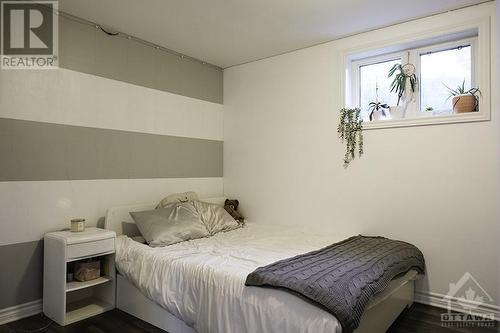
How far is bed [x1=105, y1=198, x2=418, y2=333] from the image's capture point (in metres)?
1.76

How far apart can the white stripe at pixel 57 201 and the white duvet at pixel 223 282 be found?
0.45 meters

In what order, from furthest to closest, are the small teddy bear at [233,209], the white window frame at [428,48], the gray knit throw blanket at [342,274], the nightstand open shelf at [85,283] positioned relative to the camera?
1. the small teddy bear at [233,209]
2. the white window frame at [428,48]
3. the nightstand open shelf at [85,283]
4. the gray knit throw blanket at [342,274]

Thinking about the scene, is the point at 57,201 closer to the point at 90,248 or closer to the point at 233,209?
the point at 90,248

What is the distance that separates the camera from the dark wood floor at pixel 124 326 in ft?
7.75

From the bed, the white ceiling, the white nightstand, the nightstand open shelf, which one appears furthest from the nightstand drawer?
the white ceiling

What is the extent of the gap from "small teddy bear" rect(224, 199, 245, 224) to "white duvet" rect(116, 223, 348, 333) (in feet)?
2.38

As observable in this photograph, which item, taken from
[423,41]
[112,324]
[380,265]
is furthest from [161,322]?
[423,41]

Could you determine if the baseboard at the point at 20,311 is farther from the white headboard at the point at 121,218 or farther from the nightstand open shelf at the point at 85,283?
the white headboard at the point at 121,218

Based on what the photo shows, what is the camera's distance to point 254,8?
271 centimetres

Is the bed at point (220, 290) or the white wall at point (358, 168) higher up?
the white wall at point (358, 168)

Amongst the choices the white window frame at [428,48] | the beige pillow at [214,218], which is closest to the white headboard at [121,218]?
the beige pillow at [214,218]

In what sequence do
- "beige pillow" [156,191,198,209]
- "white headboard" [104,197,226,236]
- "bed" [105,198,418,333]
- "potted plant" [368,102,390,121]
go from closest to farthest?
"bed" [105,198,418,333], "white headboard" [104,197,226,236], "potted plant" [368,102,390,121], "beige pillow" [156,191,198,209]

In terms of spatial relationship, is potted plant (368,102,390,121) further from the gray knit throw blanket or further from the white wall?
the gray knit throw blanket

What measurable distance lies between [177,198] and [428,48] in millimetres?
2774
